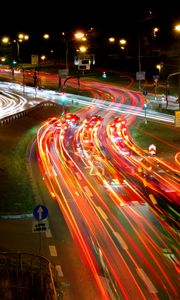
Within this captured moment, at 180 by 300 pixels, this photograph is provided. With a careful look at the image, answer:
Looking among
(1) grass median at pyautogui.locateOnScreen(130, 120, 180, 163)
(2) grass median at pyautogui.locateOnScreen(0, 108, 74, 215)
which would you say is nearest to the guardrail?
(2) grass median at pyautogui.locateOnScreen(0, 108, 74, 215)

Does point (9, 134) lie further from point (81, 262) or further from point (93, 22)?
point (93, 22)

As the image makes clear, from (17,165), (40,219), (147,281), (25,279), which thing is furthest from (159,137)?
(25,279)

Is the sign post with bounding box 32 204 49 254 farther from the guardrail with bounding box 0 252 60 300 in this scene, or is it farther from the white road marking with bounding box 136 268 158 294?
the white road marking with bounding box 136 268 158 294

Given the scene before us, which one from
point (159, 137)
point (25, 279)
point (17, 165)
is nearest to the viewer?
point (25, 279)

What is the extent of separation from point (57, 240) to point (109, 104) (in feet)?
181

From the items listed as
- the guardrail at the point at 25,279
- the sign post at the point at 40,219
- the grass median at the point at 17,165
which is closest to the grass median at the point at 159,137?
the grass median at the point at 17,165

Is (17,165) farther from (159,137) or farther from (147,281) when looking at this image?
(147,281)

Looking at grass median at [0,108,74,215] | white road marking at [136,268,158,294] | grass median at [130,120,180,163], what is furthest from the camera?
grass median at [130,120,180,163]

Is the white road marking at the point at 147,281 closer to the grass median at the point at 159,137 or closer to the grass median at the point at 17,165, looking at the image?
the grass median at the point at 17,165

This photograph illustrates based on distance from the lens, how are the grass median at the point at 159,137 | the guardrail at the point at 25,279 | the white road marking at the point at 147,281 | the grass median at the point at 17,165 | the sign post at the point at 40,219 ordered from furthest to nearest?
the grass median at the point at 159,137 < the grass median at the point at 17,165 < the sign post at the point at 40,219 < the white road marking at the point at 147,281 < the guardrail at the point at 25,279

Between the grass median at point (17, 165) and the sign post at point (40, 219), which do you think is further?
the grass median at point (17, 165)

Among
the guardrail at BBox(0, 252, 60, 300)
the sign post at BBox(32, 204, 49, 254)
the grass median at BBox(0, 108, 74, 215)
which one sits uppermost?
the sign post at BBox(32, 204, 49, 254)

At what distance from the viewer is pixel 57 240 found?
18203mm

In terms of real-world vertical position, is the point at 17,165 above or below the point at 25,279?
below
